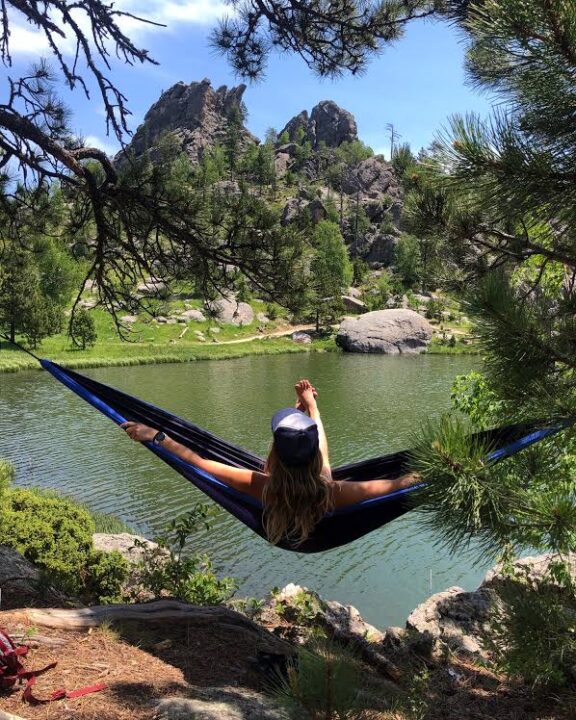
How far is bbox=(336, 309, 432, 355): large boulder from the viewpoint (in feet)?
93.0

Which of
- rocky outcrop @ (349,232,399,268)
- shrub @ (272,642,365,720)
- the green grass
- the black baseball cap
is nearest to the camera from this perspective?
shrub @ (272,642,365,720)

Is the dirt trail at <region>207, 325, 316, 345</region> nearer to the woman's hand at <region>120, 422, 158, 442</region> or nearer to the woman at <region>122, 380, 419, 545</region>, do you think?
the woman's hand at <region>120, 422, 158, 442</region>

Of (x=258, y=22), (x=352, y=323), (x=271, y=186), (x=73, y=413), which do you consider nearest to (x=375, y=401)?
(x=73, y=413)

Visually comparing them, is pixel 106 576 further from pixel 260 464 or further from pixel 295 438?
pixel 295 438

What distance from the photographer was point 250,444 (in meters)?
10.2

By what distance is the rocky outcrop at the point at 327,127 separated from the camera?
291 feet

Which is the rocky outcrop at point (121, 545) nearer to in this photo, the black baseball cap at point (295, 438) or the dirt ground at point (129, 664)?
the dirt ground at point (129, 664)

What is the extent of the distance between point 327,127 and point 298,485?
95.2m

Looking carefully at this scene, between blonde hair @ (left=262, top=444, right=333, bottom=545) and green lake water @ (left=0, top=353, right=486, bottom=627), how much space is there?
0.48 meters

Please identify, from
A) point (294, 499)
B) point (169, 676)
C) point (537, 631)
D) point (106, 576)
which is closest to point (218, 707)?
point (169, 676)

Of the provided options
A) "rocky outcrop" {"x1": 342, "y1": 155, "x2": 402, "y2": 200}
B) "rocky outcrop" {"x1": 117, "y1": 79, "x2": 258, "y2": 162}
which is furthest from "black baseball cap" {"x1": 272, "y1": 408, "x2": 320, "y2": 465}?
"rocky outcrop" {"x1": 117, "y1": 79, "x2": 258, "y2": 162}

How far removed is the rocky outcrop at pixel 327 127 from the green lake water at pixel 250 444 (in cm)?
7293

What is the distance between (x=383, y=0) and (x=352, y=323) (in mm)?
26103

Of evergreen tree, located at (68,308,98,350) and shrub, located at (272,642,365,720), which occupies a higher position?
evergreen tree, located at (68,308,98,350)
